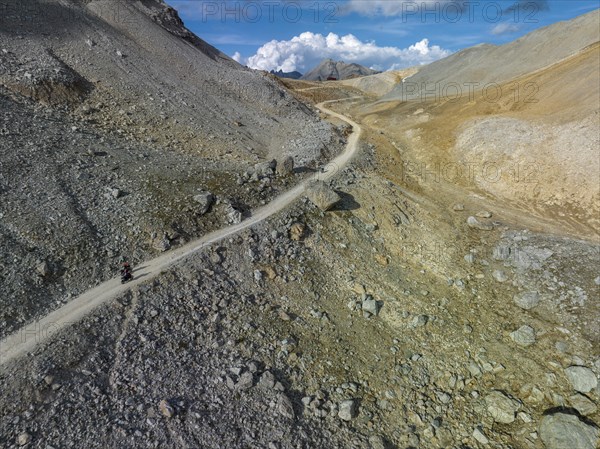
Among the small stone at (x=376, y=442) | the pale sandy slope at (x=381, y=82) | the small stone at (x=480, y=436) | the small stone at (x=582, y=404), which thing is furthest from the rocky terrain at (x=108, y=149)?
the pale sandy slope at (x=381, y=82)

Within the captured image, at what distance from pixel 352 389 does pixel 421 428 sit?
11.5 ft

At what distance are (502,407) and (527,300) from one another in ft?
28.4

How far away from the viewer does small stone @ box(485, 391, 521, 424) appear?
55.3 ft

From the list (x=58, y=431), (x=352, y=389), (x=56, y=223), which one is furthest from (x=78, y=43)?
(x=352, y=389)

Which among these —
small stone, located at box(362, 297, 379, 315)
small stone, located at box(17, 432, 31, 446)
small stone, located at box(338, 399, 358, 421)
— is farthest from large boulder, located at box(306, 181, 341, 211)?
small stone, located at box(17, 432, 31, 446)

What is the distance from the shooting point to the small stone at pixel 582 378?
706 inches

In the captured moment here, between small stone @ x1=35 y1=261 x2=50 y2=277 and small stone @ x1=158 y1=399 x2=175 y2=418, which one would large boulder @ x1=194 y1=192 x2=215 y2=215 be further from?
small stone @ x1=158 y1=399 x2=175 y2=418

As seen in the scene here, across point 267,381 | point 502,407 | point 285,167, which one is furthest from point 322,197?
point 502,407

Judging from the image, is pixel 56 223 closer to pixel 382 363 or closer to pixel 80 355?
pixel 80 355

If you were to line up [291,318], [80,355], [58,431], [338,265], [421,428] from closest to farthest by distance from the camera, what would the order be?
[58,431], [80,355], [421,428], [291,318], [338,265]

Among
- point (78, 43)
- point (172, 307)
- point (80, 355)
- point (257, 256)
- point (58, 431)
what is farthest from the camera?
point (78, 43)

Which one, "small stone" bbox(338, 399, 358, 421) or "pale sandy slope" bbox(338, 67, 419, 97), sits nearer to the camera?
"small stone" bbox(338, 399, 358, 421)

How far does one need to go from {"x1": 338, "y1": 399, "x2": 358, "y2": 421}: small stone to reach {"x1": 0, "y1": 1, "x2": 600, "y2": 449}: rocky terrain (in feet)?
0.34

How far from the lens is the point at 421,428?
1645 cm
